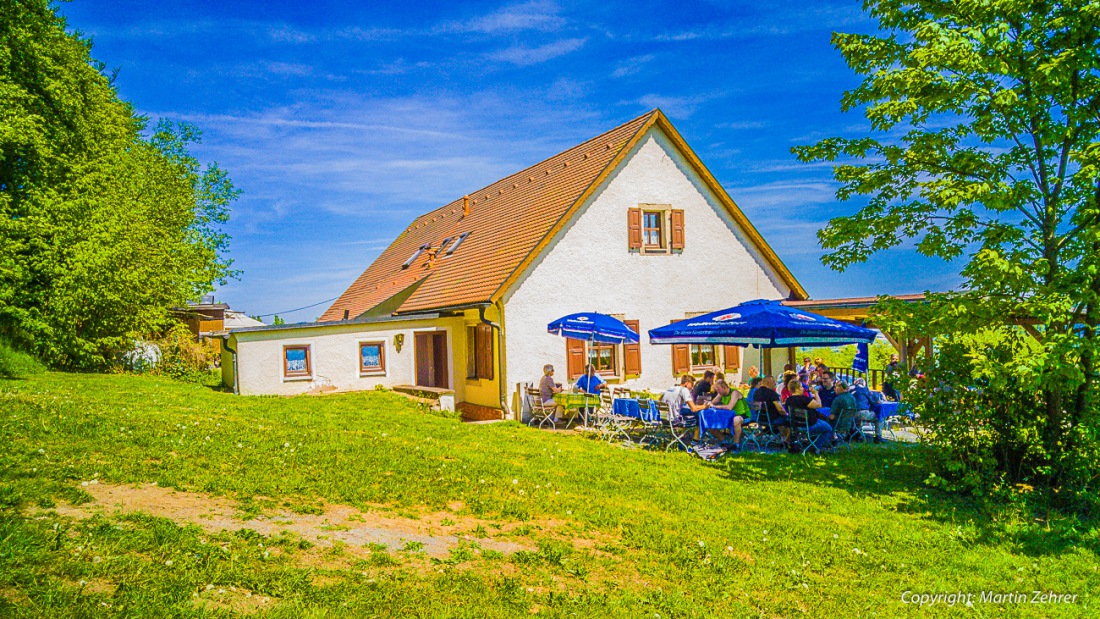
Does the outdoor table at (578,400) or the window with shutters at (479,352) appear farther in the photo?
the window with shutters at (479,352)

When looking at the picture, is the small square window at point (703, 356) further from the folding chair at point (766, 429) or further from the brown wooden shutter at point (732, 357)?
the folding chair at point (766, 429)

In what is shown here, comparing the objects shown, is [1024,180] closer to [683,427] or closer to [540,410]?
[683,427]

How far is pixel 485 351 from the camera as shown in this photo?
58.4 feet

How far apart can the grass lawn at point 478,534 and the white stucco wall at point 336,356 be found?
24.3ft

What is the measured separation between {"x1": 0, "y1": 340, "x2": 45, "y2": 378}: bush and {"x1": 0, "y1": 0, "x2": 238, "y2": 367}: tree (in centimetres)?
75

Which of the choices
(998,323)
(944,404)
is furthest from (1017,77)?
(944,404)

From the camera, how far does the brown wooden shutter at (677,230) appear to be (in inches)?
749

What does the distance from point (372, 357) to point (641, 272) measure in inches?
312

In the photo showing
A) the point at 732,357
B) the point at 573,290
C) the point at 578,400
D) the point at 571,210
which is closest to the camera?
the point at 578,400

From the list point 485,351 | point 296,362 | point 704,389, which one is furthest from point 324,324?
point 704,389

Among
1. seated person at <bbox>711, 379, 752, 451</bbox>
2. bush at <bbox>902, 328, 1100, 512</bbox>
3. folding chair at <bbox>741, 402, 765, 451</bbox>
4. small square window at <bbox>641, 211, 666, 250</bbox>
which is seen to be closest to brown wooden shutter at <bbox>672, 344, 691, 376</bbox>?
small square window at <bbox>641, 211, 666, 250</bbox>

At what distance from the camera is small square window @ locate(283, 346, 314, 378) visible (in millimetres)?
18781

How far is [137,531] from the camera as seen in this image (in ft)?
17.3

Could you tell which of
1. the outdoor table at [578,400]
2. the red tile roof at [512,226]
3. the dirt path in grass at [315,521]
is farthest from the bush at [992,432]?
the red tile roof at [512,226]
